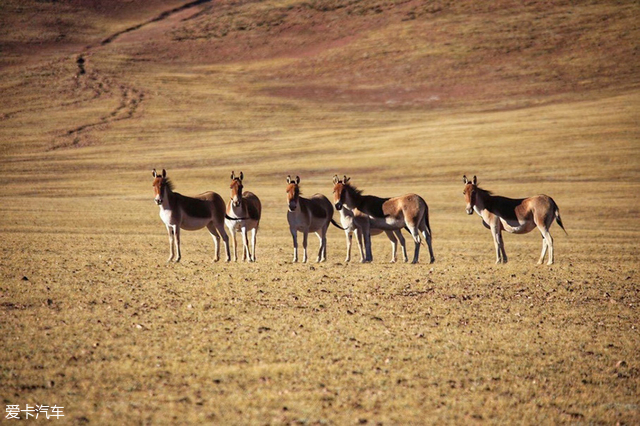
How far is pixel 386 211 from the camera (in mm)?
22828

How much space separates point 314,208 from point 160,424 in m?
15.6

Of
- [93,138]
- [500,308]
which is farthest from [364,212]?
[93,138]

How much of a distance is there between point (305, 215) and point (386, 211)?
2828mm

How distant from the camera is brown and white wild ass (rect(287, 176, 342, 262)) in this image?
22.1 metres

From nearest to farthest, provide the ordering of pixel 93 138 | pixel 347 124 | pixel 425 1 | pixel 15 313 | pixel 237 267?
pixel 15 313
pixel 237 267
pixel 93 138
pixel 347 124
pixel 425 1

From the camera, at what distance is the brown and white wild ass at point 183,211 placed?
2091 centimetres

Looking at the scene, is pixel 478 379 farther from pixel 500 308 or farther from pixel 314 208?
pixel 314 208

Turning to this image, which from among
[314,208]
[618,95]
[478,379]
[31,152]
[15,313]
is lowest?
[478,379]

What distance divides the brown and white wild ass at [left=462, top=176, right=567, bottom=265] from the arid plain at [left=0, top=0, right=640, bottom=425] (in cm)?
131

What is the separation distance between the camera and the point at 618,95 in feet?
272

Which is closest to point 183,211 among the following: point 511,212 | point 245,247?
point 245,247
